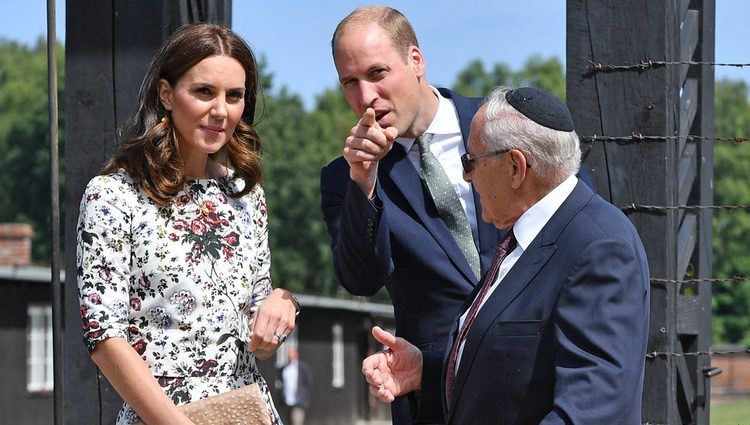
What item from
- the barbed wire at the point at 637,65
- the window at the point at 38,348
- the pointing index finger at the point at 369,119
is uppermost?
the barbed wire at the point at 637,65

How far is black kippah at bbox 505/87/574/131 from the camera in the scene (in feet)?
8.73

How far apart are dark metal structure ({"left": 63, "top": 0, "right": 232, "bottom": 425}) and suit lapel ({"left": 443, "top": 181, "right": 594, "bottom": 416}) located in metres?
1.74

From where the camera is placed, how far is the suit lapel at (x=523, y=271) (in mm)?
2631

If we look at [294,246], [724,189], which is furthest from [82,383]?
[724,189]

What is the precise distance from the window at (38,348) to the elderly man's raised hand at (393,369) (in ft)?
65.6

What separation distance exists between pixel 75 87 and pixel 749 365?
6149 centimetres

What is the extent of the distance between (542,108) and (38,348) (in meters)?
21.9

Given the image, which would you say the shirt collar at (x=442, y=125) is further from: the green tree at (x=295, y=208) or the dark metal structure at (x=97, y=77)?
the green tree at (x=295, y=208)

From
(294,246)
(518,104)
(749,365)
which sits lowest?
(749,365)

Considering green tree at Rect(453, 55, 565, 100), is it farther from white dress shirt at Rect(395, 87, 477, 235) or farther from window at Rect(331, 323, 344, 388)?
white dress shirt at Rect(395, 87, 477, 235)

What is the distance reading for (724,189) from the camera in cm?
7119

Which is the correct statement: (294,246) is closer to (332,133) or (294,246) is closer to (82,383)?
(332,133)

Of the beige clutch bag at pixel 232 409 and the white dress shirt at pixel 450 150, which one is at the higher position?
the white dress shirt at pixel 450 150

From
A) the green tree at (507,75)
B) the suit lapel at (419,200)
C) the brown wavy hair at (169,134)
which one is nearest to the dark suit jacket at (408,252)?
the suit lapel at (419,200)
